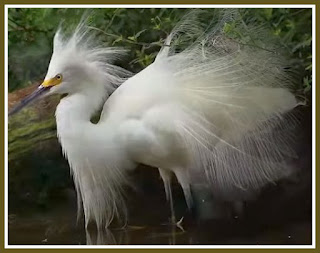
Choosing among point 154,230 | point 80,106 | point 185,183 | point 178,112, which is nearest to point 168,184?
point 185,183

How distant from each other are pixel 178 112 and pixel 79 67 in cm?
40

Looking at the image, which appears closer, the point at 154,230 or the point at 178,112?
the point at 178,112

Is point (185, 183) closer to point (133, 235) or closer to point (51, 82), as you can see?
point (133, 235)

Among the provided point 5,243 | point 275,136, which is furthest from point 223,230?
point 5,243

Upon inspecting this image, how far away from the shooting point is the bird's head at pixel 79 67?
10.3 ft

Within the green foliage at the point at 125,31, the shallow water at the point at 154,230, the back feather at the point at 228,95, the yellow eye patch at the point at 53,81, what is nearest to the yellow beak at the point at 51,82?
the yellow eye patch at the point at 53,81

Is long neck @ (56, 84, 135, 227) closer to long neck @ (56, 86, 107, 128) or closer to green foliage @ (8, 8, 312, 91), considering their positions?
long neck @ (56, 86, 107, 128)

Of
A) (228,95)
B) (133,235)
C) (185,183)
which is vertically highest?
(228,95)

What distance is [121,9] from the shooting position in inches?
130

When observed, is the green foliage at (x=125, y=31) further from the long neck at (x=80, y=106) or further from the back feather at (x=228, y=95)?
the long neck at (x=80, y=106)

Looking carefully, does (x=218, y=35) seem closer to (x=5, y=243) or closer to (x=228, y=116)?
(x=228, y=116)

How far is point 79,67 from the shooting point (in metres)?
3.17

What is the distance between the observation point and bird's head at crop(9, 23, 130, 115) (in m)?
3.14

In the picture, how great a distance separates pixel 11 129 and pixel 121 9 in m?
0.63
